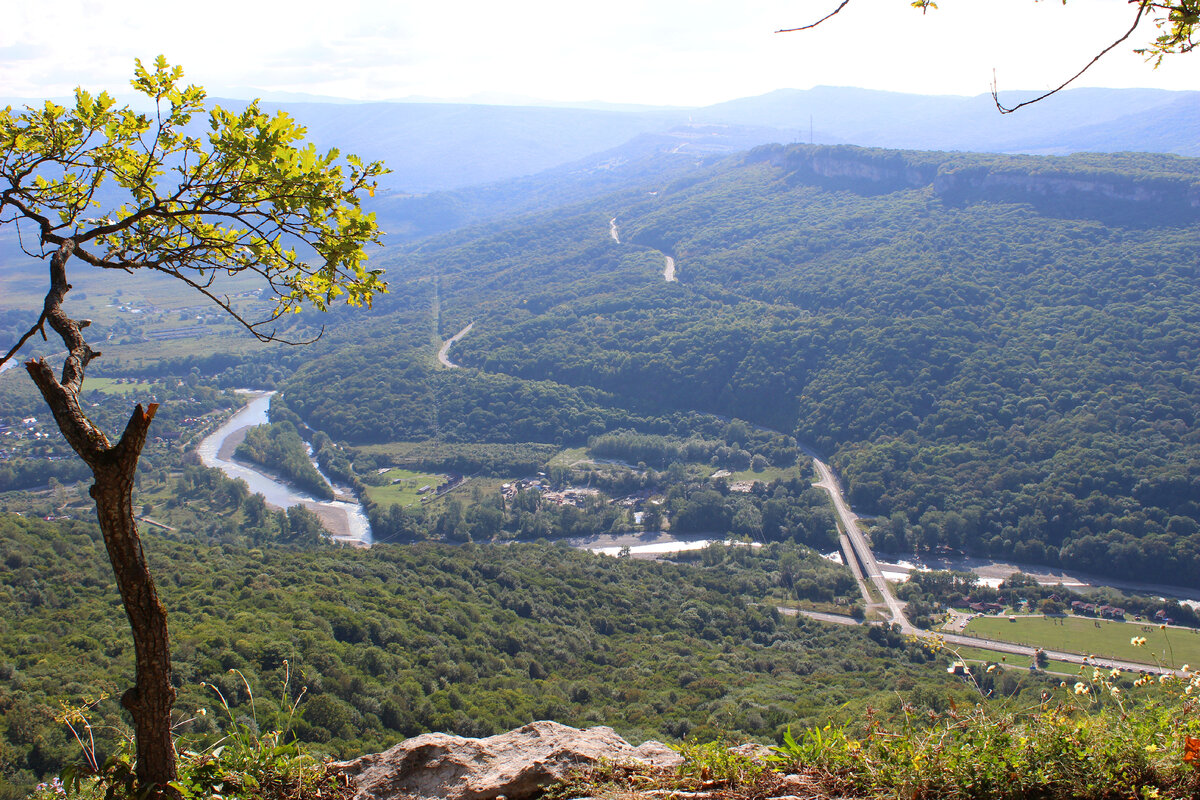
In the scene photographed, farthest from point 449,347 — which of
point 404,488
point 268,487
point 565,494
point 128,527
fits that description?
point 128,527

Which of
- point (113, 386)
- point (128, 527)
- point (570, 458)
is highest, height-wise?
point (128, 527)

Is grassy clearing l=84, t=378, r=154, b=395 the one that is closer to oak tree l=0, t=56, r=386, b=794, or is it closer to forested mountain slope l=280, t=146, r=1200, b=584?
forested mountain slope l=280, t=146, r=1200, b=584

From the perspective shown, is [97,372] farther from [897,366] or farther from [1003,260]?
[1003,260]

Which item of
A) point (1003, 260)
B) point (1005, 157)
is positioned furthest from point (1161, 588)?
point (1005, 157)

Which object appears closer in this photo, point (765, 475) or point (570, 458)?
point (765, 475)

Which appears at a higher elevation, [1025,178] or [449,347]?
[1025,178]

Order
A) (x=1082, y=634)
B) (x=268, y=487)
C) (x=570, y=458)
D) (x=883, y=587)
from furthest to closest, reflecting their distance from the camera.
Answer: (x=570, y=458), (x=268, y=487), (x=883, y=587), (x=1082, y=634)

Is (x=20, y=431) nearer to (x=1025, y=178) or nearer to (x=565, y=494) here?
(x=565, y=494)
